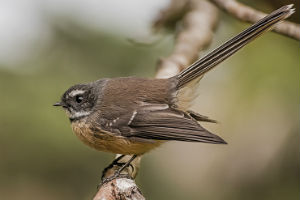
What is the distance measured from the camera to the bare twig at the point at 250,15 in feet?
16.1

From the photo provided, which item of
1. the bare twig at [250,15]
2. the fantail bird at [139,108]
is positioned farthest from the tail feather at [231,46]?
the bare twig at [250,15]

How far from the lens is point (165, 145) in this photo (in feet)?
17.8

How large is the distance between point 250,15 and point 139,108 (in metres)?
1.10

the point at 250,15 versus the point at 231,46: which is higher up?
the point at 250,15

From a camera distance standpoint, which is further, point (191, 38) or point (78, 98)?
point (191, 38)

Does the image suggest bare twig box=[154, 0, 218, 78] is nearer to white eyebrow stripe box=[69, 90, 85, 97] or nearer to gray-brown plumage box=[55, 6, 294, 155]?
gray-brown plumage box=[55, 6, 294, 155]

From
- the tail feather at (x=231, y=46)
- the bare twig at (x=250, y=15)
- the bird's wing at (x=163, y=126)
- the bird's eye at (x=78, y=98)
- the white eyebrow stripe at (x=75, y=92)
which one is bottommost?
the bird's wing at (x=163, y=126)

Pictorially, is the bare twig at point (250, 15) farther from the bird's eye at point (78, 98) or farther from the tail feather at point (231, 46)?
the bird's eye at point (78, 98)

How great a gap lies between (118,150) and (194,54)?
1.14m

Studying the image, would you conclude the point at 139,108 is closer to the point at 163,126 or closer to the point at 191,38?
the point at 163,126

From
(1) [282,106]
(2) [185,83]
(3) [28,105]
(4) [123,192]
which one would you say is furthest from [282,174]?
(3) [28,105]

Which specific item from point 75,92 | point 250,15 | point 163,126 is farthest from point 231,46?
point 75,92

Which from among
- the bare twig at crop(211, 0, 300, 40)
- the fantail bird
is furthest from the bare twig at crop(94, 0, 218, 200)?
the bare twig at crop(211, 0, 300, 40)

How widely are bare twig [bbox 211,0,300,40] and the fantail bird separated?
259mm
